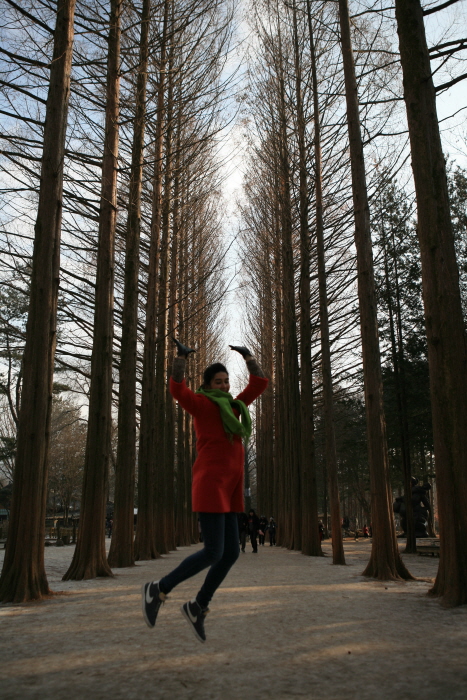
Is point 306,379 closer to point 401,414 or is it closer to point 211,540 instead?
point 401,414

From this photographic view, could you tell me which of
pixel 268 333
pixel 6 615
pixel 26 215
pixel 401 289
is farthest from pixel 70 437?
pixel 6 615

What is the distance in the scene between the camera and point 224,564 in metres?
3.67

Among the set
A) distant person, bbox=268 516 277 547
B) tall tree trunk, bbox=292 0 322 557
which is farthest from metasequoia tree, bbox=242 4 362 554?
distant person, bbox=268 516 277 547

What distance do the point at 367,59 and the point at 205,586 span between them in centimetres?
984

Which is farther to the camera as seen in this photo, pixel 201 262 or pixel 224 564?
pixel 201 262

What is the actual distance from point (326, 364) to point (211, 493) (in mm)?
9794

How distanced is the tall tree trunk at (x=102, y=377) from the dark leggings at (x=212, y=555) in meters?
5.56

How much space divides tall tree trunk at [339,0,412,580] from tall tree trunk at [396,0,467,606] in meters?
2.57

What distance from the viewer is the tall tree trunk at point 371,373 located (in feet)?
28.1

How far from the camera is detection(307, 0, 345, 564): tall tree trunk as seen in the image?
12672 millimetres

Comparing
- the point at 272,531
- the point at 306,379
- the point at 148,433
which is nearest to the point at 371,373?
the point at 306,379

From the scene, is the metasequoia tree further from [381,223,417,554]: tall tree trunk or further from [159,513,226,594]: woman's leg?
[159,513,226,594]: woman's leg

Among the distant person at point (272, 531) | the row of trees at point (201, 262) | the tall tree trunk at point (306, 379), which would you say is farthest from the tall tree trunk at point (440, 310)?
the distant person at point (272, 531)

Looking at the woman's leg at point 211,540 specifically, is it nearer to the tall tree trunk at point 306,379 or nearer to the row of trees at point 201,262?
the row of trees at point 201,262
